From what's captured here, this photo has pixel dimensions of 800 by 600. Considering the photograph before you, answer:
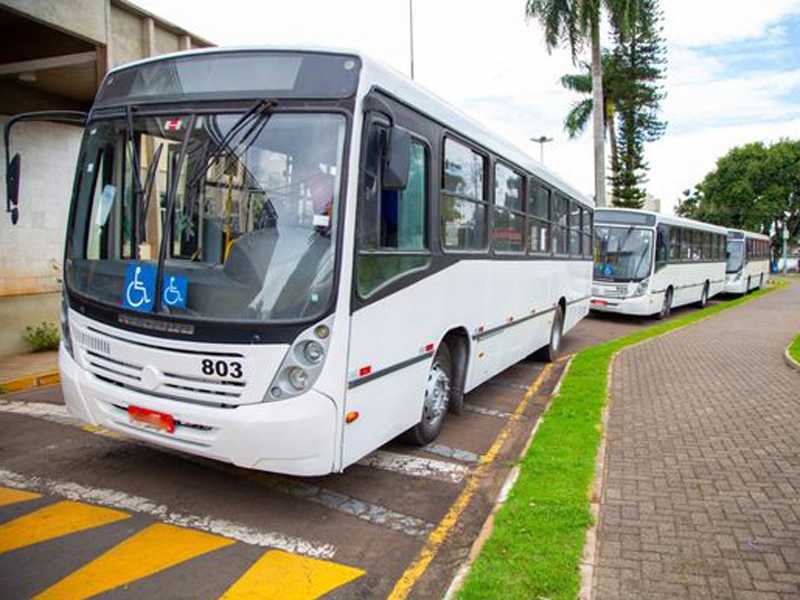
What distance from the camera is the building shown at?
931 cm

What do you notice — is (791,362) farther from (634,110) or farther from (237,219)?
(634,110)

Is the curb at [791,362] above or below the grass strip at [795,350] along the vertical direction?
below

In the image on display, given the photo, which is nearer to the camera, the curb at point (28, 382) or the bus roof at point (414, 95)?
the bus roof at point (414, 95)

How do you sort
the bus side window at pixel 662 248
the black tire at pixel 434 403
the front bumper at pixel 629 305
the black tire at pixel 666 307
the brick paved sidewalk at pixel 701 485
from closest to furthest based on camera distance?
the brick paved sidewalk at pixel 701 485 → the black tire at pixel 434 403 → the front bumper at pixel 629 305 → the bus side window at pixel 662 248 → the black tire at pixel 666 307

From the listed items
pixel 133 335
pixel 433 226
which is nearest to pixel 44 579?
pixel 133 335

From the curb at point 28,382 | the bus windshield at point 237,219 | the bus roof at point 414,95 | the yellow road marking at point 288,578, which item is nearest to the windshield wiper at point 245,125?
the bus windshield at point 237,219

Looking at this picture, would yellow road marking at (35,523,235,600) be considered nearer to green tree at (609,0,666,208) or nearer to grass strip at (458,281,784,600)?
grass strip at (458,281,784,600)

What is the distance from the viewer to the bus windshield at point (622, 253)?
17016 mm

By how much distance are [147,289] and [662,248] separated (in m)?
16.2

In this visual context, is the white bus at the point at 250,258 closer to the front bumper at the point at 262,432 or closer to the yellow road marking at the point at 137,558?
the front bumper at the point at 262,432

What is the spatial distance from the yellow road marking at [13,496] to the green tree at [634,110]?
34.3 metres

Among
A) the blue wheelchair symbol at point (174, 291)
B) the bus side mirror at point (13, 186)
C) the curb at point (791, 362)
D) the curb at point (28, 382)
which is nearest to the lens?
the blue wheelchair symbol at point (174, 291)

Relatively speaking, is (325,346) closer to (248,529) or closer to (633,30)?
(248,529)

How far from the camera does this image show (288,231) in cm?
402
